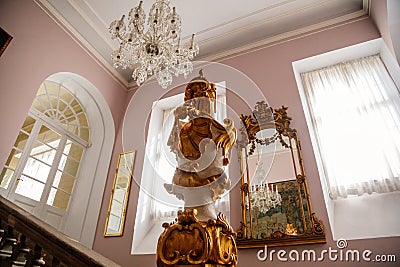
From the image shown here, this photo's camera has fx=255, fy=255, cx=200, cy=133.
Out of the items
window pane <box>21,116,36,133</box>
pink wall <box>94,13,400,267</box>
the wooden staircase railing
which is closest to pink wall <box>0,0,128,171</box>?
window pane <box>21,116,36,133</box>

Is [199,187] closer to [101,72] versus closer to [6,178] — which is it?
[6,178]

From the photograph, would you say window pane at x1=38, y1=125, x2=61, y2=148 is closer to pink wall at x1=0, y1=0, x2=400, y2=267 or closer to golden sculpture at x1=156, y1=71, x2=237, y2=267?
pink wall at x1=0, y1=0, x2=400, y2=267

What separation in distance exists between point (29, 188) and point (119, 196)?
3.76 ft

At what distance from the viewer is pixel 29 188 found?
3.36 m

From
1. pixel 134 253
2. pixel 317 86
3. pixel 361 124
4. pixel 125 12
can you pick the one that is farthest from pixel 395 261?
pixel 125 12

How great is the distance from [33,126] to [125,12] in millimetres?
2043

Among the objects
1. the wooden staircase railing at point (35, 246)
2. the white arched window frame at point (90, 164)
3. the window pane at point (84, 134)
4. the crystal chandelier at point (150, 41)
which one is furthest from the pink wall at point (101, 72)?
the wooden staircase railing at point (35, 246)

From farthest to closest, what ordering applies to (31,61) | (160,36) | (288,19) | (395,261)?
(288,19)
(31,61)
(160,36)
(395,261)

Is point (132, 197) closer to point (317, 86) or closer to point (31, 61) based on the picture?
point (31, 61)

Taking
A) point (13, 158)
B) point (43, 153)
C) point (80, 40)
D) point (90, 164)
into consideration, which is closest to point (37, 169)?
point (43, 153)

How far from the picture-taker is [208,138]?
0.93 m

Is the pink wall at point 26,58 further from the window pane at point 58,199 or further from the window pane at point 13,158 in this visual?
the window pane at point 58,199

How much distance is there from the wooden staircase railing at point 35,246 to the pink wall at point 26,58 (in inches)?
67.3

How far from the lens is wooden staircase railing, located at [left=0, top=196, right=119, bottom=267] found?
0.86 meters
